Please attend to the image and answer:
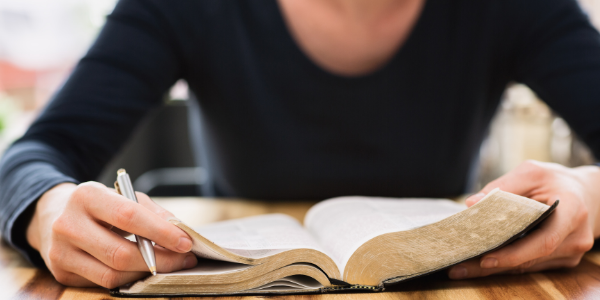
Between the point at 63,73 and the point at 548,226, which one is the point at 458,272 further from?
the point at 63,73

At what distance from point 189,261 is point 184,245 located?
0.04 m

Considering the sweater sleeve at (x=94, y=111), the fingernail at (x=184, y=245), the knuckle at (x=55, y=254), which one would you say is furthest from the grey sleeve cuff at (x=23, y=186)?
the fingernail at (x=184, y=245)

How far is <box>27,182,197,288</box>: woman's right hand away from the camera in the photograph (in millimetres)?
381

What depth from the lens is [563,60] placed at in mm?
800

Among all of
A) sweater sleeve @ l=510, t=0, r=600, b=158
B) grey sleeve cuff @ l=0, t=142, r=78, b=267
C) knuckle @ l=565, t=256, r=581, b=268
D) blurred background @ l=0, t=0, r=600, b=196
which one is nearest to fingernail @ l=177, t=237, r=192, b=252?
grey sleeve cuff @ l=0, t=142, r=78, b=267

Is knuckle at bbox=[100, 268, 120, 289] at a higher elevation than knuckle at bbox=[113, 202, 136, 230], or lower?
lower

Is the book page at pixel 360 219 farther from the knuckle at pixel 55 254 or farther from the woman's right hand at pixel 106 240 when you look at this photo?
the knuckle at pixel 55 254

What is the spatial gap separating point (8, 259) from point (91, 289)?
0.20 m

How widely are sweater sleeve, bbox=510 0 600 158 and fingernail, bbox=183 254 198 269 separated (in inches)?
27.5

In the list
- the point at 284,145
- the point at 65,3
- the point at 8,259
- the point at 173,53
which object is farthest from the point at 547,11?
the point at 65,3

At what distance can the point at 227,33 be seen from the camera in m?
0.87

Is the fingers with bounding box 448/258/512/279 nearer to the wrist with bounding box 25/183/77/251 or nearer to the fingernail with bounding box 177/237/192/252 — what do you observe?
the fingernail with bounding box 177/237/192/252

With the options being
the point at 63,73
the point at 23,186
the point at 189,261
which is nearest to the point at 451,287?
the point at 189,261

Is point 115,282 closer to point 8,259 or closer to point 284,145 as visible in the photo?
point 8,259
